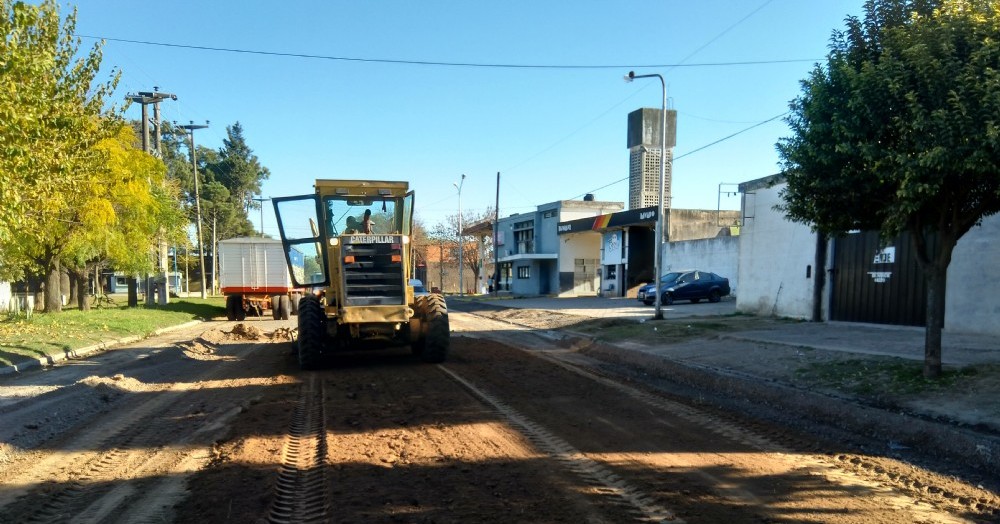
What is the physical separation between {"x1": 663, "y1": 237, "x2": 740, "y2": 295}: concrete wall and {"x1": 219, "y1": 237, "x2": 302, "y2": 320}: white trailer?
64.5 ft

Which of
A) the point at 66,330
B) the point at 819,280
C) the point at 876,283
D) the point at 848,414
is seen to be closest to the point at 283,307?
the point at 66,330

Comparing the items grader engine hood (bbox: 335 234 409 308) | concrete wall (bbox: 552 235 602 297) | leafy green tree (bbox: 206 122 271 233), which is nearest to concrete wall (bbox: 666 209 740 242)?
concrete wall (bbox: 552 235 602 297)

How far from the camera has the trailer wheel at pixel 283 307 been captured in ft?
85.4

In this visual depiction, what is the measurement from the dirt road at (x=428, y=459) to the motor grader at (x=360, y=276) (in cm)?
139

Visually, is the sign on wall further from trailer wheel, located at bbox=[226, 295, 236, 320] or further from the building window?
trailer wheel, located at bbox=[226, 295, 236, 320]

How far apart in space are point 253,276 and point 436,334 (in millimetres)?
16628

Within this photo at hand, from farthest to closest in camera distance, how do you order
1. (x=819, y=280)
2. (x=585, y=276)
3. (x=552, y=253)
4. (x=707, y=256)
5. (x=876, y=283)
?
1. (x=552, y=253)
2. (x=585, y=276)
3. (x=707, y=256)
4. (x=819, y=280)
5. (x=876, y=283)

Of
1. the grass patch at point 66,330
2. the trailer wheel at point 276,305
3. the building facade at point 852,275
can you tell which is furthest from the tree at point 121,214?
the building facade at point 852,275

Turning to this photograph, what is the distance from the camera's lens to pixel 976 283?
1249 centimetres

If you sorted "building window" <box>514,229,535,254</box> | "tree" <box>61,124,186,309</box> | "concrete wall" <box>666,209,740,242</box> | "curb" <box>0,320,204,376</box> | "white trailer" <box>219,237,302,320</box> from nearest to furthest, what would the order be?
1. "curb" <box>0,320,204,376</box>
2. "tree" <box>61,124,186,309</box>
3. "white trailer" <box>219,237,302,320</box>
4. "concrete wall" <box>666,209,740,242</box>
5. "building window" <box>514,229,535,254</box>

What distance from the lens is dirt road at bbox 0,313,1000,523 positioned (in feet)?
14.8

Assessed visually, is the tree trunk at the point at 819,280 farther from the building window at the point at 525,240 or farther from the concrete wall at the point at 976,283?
the building window at the point at 525,240

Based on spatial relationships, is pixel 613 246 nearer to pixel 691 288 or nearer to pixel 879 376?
pixel 691 288

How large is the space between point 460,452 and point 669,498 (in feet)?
6.57
